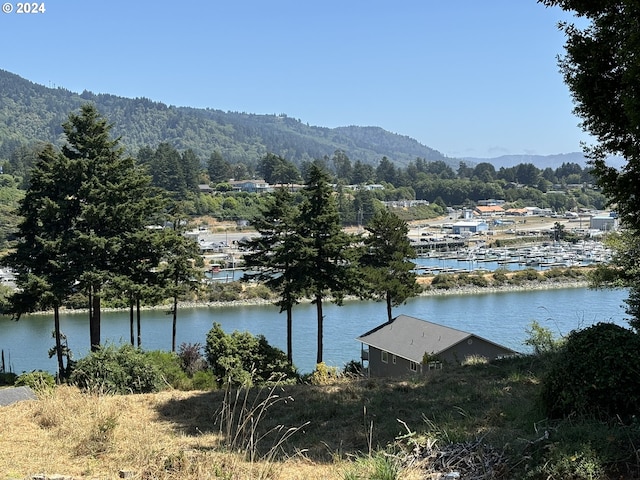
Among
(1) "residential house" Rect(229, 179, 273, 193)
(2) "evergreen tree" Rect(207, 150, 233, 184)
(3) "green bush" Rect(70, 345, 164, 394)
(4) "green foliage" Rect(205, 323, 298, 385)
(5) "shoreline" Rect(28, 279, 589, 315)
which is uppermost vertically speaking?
(2) "evergreen tree" Rect(207, 150, 233, 184)

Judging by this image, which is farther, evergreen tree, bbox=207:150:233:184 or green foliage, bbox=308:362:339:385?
evergreen tree, bbox=207:150:233:184

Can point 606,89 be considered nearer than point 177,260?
Yes

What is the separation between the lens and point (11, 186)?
74812mm

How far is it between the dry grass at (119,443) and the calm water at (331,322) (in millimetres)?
15985

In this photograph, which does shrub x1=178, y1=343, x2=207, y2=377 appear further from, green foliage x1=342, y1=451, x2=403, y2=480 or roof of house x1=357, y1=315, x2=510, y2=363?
green foliage x1=342, y1=451, x2=403, y2=480

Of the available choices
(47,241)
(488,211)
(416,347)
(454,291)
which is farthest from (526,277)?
(488,211)

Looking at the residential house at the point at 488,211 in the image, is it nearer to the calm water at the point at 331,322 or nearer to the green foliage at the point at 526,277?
the green foliage at the point at 526,277

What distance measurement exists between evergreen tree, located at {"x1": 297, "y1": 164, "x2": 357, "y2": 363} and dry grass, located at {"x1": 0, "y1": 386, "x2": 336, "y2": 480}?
11.3m

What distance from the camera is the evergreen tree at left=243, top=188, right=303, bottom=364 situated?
17.5 meters

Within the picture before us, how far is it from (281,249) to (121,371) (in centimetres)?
974

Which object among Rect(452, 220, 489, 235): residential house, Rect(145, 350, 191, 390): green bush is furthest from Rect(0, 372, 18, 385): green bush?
Rect(452, 220, 489, 235): residential house

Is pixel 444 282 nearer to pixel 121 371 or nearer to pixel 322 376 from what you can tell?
pixel 322 376

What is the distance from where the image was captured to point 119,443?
4344mm

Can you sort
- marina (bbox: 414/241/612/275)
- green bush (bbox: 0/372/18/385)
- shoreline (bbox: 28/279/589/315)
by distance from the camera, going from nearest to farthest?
green bush (bbox: 0/372/18/385)
shoreline (bbox: 28/279/589/315)
marina (bbox: 414/241/612/275)
